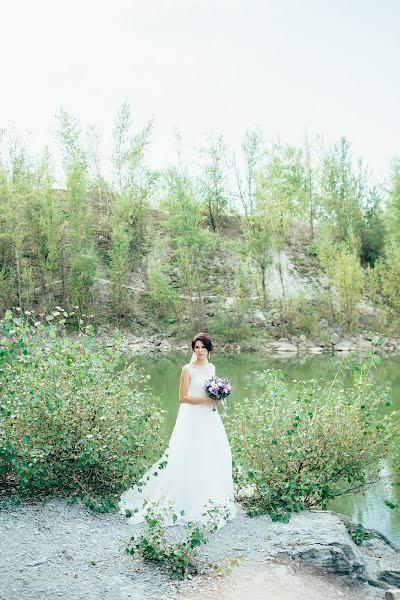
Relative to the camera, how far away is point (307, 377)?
23359 mm

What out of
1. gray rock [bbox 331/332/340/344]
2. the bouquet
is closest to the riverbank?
gray rock [bbox 331/332/340/344]

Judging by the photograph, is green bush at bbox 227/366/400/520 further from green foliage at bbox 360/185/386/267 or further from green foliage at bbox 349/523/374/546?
green foliage at bbox 360/185/386/267

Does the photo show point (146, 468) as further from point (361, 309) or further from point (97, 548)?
point (361, 309)

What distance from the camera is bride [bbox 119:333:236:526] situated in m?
7.17

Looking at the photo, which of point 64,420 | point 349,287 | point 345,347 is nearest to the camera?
point 64,420

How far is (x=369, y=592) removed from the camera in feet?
20.1

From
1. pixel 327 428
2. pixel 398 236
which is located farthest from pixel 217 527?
pixel 398 236

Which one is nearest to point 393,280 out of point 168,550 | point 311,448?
point 311,448

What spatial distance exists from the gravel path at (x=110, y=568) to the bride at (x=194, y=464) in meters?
0.43

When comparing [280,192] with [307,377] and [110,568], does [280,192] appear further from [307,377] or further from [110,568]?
[110,568]

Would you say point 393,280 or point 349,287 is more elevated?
point 393,280

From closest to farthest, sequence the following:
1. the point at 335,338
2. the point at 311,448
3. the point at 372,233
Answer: the point at 311,448 < the point at 335,338 < the point at 372,233

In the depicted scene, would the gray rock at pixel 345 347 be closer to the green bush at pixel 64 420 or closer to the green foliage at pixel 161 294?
the green foliage at pixel 161 294

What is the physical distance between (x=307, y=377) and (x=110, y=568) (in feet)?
60.1
